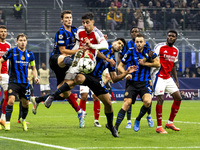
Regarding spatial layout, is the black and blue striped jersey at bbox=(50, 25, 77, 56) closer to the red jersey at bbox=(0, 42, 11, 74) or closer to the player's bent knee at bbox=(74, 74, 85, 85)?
the player's bent knee at bbox=(74, 74, 85, 85)

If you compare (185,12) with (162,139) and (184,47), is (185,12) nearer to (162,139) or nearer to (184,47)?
(184,47)

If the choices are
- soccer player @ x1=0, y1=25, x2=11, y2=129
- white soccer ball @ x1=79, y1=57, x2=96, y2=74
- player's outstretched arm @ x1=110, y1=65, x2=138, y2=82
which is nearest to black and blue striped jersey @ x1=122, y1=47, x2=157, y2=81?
player's outstretched arm @ x1=110, y1=65, x2=138, y2=82

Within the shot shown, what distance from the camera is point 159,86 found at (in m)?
11.0

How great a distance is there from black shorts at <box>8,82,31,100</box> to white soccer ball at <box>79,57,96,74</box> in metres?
2.28

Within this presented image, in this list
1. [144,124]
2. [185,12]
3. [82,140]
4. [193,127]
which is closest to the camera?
[82,140]

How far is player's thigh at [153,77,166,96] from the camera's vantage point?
429 inches

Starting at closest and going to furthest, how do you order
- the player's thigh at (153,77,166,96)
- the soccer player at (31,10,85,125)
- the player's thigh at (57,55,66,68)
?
the player's thigh at (57,55,66,68) < the soccer player at (31,10,85,125) < the player's thigh at (153,77,166,96)

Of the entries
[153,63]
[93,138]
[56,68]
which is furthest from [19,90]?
[153,63]

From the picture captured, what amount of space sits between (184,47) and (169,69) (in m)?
15.9

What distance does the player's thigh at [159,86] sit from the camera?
10.9m

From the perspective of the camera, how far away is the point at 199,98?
86.8 feet

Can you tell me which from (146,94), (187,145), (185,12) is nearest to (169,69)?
(146,94)

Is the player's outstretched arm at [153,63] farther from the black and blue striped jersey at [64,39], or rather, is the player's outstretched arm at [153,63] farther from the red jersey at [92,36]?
the black and blue striped jersey at [64,39]

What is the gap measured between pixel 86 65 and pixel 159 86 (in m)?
2.38
